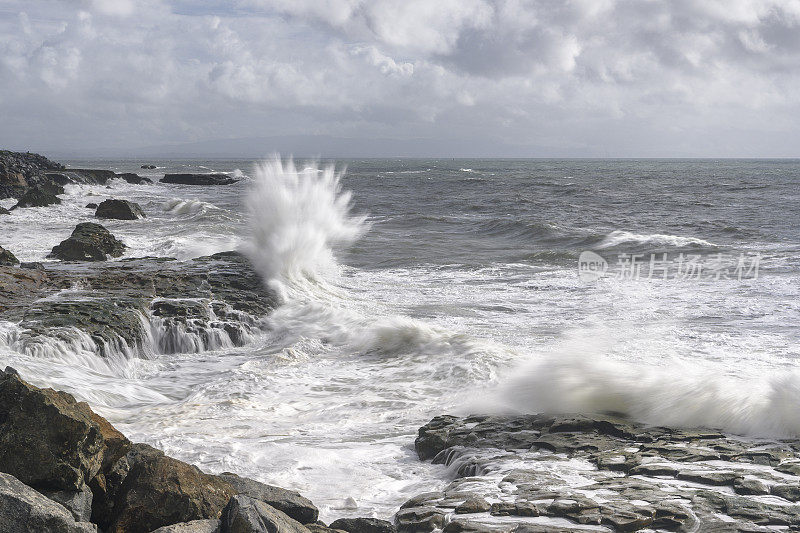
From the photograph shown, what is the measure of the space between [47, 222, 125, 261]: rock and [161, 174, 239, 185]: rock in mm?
35153

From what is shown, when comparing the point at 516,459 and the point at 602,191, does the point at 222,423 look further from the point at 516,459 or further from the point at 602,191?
the point at 602,191

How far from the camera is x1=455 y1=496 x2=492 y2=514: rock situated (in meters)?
3.83

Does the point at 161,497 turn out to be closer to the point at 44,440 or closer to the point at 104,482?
the point at 104,482

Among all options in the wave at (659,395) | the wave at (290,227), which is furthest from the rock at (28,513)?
the wave at (290,227)

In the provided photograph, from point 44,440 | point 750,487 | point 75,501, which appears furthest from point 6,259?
point 750,487

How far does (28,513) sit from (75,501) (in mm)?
490

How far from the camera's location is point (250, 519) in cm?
298

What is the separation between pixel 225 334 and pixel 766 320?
24.1 ft

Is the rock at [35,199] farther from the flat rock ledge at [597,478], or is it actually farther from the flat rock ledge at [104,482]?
the flat rock ledge at [104,482]

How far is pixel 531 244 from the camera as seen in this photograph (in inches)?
746

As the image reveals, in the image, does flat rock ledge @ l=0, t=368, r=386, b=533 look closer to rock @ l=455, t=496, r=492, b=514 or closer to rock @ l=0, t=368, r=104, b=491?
rock @ l=0, t=368, r=104, b=491

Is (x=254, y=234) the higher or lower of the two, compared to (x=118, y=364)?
higher

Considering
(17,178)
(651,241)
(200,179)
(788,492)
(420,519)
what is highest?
(200,179)

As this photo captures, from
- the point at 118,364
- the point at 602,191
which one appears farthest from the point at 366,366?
the point at 602,191
